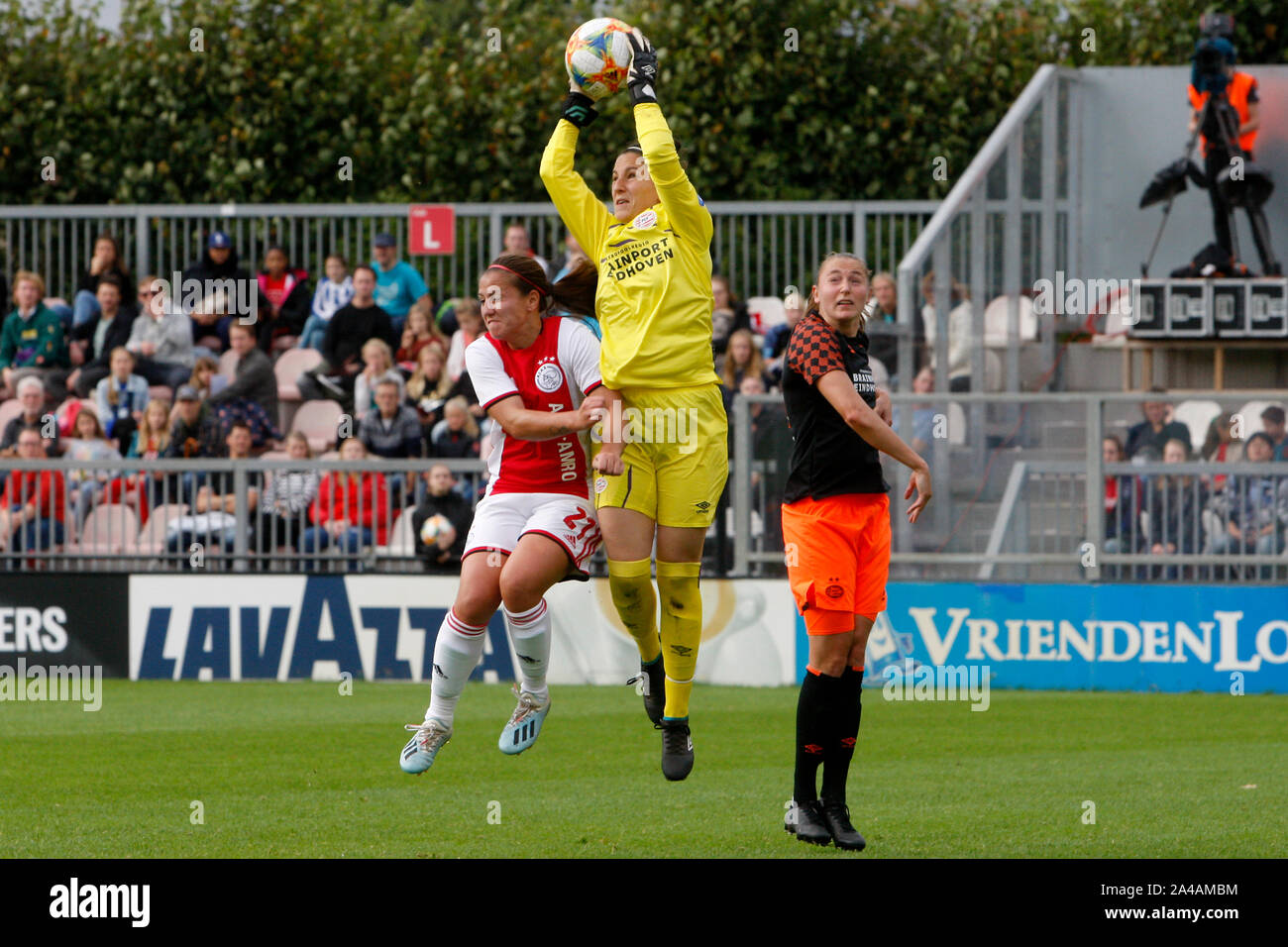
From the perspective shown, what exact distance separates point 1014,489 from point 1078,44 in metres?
12.2

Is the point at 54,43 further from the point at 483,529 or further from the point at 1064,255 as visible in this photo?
the point at 483,529

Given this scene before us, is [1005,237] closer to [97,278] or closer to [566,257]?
[566,257]

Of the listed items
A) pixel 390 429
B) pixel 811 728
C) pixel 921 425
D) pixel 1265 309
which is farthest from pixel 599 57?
pixel 1265 309

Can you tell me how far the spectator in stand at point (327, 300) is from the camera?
59.2 feet

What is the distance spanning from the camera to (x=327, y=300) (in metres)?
18.1

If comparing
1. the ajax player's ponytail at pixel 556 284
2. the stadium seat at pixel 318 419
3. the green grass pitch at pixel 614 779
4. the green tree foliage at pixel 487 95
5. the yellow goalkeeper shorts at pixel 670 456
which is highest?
the green tree foliage at pixel 487 95

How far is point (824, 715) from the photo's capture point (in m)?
7.76

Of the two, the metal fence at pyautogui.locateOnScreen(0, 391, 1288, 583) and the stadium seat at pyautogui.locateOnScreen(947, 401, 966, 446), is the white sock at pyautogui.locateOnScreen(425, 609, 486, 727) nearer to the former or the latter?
the metal fence at pyautogui.locateOnScreen(0, 391, 1288, 583)

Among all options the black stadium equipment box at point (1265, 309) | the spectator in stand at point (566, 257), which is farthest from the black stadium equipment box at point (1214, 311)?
the spectator in stand at point (566, 257)

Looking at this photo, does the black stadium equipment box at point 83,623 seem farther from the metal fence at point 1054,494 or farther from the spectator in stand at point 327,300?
the metal fence at point 1054,494

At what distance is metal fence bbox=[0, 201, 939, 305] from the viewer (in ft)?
Result: 61.1

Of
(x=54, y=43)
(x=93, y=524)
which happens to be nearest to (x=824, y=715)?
(x=93, y=524)

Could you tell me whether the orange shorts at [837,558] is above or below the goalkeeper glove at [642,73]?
below

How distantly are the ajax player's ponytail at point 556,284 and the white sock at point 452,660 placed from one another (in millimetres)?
1448
